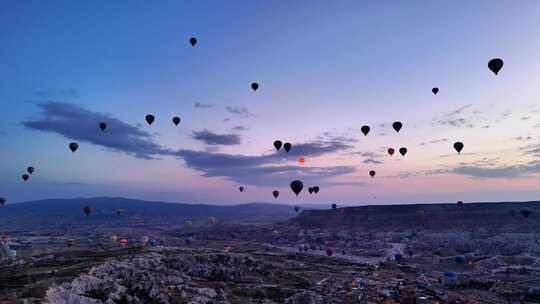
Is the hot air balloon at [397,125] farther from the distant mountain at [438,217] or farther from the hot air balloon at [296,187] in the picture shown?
the distant mountain at [438,217]

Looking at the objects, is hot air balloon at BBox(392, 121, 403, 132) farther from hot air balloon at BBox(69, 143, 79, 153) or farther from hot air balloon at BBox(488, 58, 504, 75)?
hot air balloon at BBox(69, 143, 79, 153)

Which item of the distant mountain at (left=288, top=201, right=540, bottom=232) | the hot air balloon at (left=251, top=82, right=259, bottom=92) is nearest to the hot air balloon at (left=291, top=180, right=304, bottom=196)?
the hot air balloon at (left=251, top=82, right=259, bottom=92)

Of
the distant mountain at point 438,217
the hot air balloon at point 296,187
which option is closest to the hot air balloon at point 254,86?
the hot air balloon at point 296,187

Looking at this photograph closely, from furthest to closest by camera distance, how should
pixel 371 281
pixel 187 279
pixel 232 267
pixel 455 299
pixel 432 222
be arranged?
pixel 432 222 < pixel 232 267 < pixel 371 281 < pixel 187 279 < pixel 455 299

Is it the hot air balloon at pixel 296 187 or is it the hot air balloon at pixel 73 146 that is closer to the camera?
the hot air balloon at pixel 296 187

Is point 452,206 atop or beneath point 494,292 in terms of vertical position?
atop

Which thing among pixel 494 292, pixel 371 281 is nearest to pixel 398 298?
pixel 371 281

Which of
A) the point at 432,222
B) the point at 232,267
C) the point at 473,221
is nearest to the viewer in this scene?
the point at 232,267

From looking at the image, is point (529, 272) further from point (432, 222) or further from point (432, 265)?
point (432, 222)
